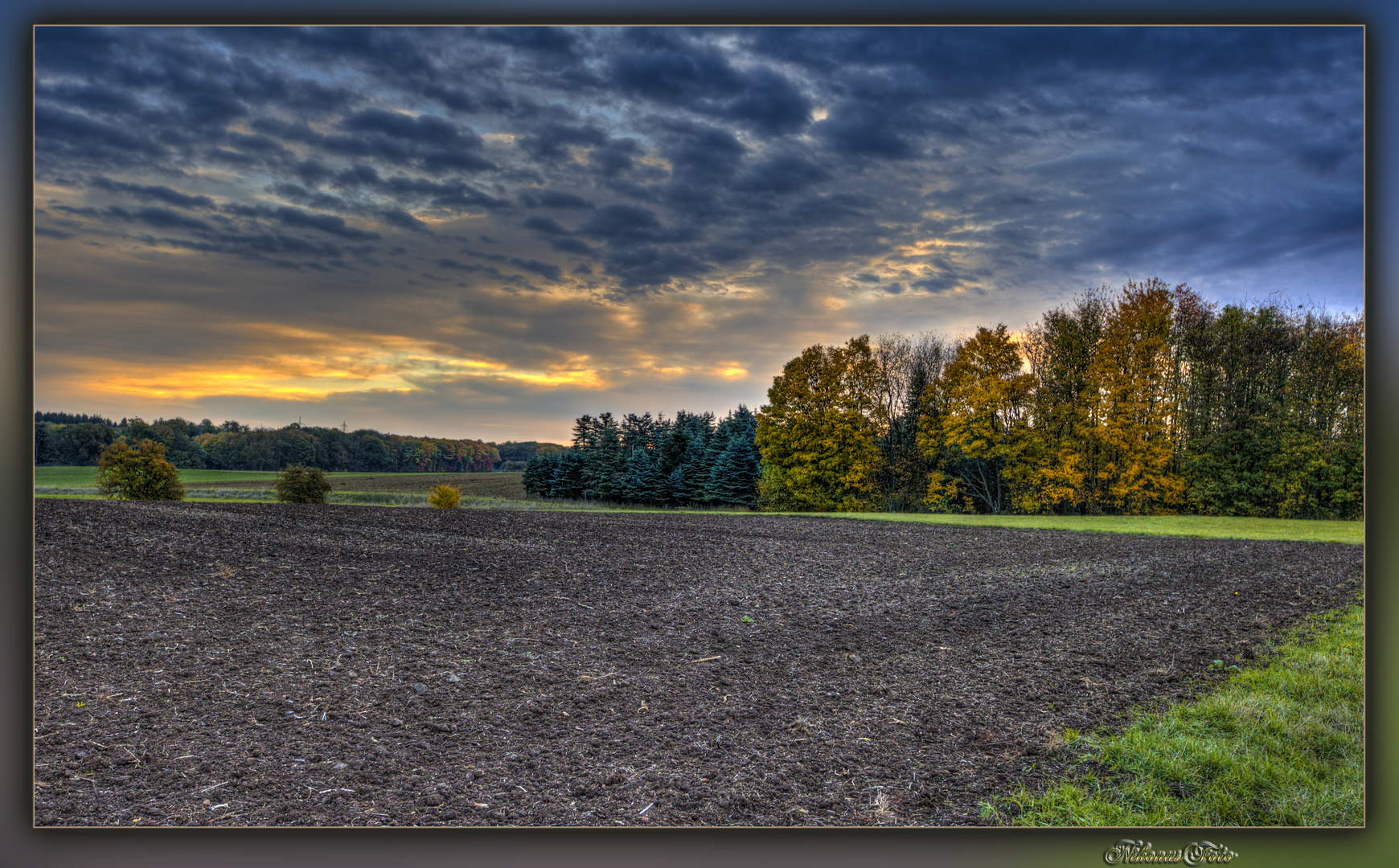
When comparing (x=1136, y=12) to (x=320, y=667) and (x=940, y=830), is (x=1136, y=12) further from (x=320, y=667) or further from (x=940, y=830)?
(x=320, y=667)

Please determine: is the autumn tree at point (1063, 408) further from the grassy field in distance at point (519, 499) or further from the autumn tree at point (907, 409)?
the autumn tree at point (907, 409)

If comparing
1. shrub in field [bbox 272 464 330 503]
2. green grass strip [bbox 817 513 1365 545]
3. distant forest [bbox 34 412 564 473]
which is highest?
distant forest [bbox 34 412 564 473]

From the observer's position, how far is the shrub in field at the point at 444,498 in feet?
45.5

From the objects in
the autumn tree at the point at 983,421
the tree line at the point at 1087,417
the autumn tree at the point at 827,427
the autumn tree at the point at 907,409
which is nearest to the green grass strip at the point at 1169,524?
the tree line at the point at 1087,417

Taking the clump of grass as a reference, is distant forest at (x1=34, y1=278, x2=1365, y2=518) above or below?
above

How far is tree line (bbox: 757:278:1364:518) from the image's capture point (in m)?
11.5

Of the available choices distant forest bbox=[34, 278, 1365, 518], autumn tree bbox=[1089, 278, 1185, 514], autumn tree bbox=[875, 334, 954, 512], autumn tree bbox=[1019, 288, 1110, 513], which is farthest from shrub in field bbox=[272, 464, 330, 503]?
autumn tree bbox=[1019, 288, 1110, 513]

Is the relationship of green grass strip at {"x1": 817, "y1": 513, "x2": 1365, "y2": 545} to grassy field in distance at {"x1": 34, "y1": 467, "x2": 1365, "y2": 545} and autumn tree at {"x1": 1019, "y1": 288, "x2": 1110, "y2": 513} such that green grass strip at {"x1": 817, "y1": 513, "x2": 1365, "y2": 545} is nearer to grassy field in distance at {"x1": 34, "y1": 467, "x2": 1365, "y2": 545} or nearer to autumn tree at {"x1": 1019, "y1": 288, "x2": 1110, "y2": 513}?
grassy field in distance at {"x1": 34, "y1": 467, "x2": 1365, "y2": 545}

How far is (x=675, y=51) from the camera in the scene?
4266mm

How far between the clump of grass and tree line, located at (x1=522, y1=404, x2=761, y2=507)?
36.0ft

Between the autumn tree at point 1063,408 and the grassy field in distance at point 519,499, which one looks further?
the autumn tree at point 1063,408

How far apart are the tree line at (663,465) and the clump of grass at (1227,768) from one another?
11.0m

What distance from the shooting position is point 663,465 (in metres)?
23.7

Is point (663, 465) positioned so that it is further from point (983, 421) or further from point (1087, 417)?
point (1087, 417)
